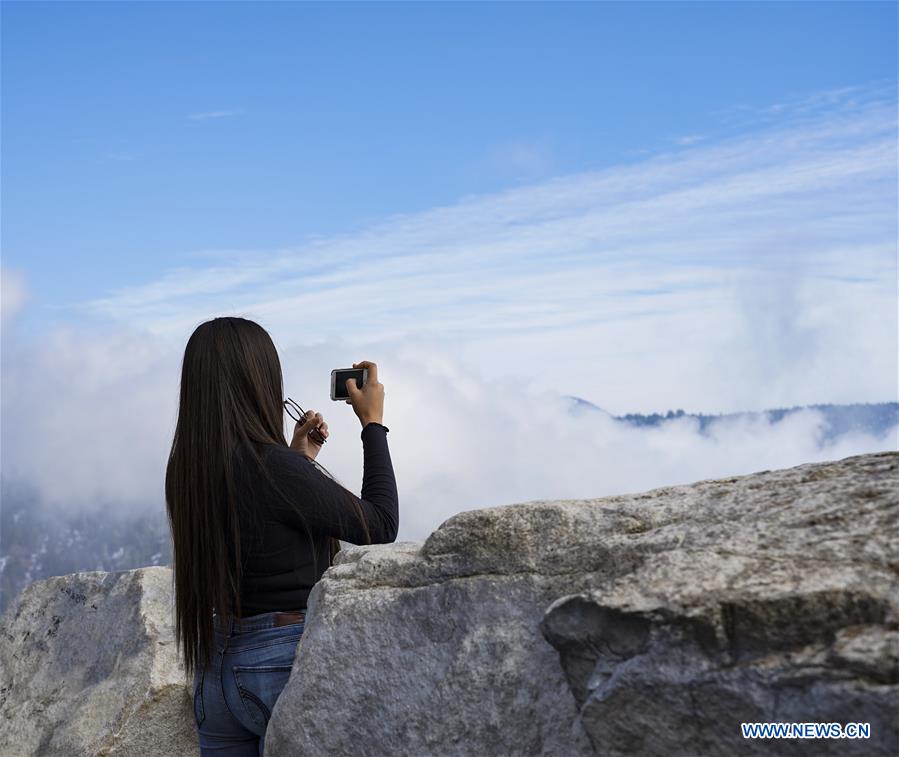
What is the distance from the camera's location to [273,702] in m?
4.36

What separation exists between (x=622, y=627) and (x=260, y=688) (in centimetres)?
182

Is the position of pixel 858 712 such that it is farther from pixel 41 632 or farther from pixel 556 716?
pixel 41 632

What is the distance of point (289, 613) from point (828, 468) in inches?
95.1

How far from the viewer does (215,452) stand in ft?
13.9

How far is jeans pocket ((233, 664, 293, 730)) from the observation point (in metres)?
4.35

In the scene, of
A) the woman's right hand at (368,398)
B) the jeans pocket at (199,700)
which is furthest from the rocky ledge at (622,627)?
the woman's right hand at (368,398)

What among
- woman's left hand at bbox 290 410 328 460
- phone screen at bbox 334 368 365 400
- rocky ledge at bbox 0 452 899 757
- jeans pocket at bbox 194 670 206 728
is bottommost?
jeans pocket at bbox 194 670 206 728

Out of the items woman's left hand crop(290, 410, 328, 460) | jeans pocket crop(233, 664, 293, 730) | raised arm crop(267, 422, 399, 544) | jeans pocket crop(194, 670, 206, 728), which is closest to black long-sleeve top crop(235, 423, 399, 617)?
raised arm crop(267, 422, 399, 544)

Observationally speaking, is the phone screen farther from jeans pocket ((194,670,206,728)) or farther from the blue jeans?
jeans pocket ((194,670,206,728))

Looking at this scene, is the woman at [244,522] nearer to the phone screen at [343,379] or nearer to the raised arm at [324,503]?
the raised arm at [324,503]

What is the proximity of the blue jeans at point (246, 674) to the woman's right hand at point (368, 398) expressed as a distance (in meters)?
1.00

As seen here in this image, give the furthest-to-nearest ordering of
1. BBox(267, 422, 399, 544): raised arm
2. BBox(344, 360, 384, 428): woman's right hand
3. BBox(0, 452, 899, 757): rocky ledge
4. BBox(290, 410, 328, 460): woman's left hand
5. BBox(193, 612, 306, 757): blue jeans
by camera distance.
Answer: BBox(290, 410, 328, 460): woman's left hand, BBox(344, 360, 384, 428): woman's right hand, BBox(193, 612, 306, 757): blue jeans, BBox(267, 422, 399, 544): raised arm, BBox(0, 452, 899, 757): rocky ledge

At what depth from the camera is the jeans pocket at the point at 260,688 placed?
4.35 meters

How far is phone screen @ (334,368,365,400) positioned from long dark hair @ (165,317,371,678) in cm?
40
